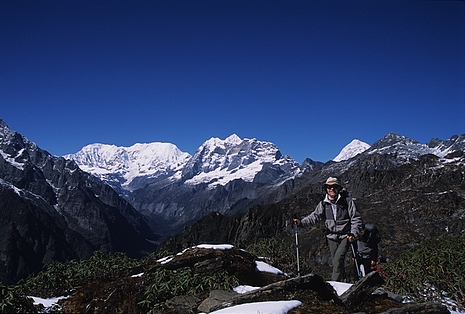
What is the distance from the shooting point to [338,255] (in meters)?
12.4

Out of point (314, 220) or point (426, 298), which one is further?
point (314, 220)

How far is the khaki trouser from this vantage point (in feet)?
40.2

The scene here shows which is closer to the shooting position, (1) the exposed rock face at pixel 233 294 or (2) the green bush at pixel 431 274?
(1) the exposed rock face at pixel 233 294

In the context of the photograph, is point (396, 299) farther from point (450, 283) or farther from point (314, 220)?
point (314, 220)

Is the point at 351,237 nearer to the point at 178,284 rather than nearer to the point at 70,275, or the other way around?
the point at 178,284

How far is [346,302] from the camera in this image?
9.82 meters

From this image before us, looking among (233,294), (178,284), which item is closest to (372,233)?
(233,294)

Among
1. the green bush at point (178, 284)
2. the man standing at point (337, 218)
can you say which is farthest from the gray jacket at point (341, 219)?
the green bush at point (178, 284)

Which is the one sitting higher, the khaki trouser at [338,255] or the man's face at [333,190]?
the man's face at [333,190]

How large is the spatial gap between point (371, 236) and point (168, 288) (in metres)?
7.08

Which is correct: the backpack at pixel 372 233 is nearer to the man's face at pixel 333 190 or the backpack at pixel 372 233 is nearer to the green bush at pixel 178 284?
the man's face at pixel 333 190

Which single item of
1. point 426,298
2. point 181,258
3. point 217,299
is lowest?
point 426,298

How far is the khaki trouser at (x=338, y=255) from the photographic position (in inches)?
482

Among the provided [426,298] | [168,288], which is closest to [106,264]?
[168,288]
